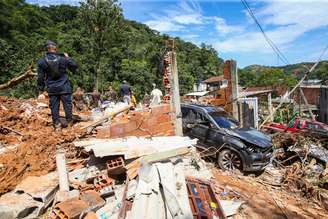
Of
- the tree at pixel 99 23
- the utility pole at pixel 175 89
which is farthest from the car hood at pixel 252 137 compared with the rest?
the tree at pixel 99 23

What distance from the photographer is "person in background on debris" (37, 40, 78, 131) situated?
5868mm

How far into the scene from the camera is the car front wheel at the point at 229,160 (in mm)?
7586

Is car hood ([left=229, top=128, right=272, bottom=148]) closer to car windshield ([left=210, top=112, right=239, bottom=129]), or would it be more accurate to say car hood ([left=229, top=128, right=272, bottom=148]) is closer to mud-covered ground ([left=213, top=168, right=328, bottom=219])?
car windshield ([left=210, top=112, right=239, bottom=129])

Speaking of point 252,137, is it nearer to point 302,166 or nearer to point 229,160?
point 229,160

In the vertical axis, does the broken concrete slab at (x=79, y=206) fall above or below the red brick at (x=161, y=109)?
below

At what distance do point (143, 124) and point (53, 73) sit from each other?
7.22ft

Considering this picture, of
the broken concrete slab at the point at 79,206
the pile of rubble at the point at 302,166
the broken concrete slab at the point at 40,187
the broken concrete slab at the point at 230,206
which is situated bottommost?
the pile of rubble at the point at 302,166

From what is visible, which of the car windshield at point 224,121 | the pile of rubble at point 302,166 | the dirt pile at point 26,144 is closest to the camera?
the dirt pile at point 26,144

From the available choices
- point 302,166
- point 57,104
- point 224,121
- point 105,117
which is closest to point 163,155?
point 105,117

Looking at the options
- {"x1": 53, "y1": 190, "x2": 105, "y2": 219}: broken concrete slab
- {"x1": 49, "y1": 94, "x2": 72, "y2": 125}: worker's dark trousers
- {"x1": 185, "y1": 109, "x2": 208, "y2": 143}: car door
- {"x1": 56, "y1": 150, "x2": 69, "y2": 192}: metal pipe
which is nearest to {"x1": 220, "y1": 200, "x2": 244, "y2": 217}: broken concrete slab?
{"x1": 53, "y1": 190, "x2": 105, "y2": 219}: broken concrete slab

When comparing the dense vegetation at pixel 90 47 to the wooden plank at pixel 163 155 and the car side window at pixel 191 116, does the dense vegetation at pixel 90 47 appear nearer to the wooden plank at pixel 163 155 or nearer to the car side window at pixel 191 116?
the car side window at pixel 191 116

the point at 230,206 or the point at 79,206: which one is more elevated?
the point at 79,206

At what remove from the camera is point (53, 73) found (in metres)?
5.95

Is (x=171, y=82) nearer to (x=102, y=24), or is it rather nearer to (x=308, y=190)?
(x=308, y=190)
